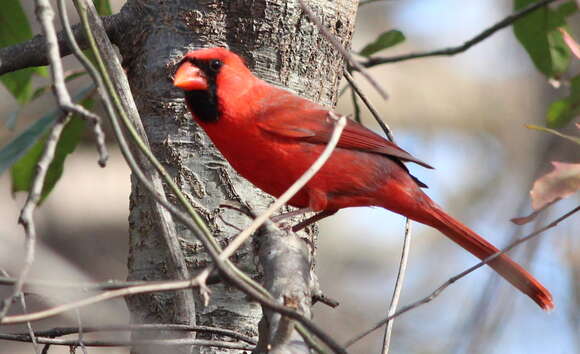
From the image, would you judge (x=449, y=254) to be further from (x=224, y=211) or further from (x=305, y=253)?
(x=305, y=253)

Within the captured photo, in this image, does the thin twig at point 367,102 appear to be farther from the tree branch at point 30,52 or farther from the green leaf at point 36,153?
the green leaf at point 36,153

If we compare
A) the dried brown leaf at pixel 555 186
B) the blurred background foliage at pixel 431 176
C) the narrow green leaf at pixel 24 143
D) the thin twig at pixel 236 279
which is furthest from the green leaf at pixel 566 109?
the narrow green leaf at pixel 24 143

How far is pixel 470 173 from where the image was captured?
936 centimetres

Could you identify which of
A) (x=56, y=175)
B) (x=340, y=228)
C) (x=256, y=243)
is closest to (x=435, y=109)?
(x=340, y=228)

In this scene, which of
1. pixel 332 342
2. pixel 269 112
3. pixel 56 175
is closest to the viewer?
pixel 332 342

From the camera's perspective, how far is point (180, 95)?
2.77m

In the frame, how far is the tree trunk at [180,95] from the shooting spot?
102 inches

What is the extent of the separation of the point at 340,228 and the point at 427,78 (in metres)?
1.71

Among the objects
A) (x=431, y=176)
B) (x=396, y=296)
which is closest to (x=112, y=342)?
(x=396, y=296)

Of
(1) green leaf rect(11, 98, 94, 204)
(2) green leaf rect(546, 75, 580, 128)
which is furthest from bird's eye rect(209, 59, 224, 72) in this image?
(2) green leaf rect(546, 75, 580, 128)

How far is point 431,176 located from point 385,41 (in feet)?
15.6

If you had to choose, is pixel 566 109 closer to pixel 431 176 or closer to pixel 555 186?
pixel 555 186

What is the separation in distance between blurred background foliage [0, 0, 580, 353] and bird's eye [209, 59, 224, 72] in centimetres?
69

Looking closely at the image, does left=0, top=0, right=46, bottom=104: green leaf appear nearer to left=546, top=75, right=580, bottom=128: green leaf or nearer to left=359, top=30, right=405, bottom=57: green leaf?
left=359, top=30, right=405, bottom=57: green leaf
